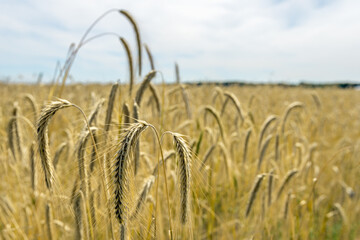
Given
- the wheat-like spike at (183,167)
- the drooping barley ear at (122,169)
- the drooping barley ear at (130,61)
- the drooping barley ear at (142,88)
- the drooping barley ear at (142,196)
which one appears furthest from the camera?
the drooping barley ear at (130,61)

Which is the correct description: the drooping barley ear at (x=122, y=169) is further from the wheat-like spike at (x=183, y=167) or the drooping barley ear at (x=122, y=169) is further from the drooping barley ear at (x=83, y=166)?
the drooping barley ear at (x=83, y=166)

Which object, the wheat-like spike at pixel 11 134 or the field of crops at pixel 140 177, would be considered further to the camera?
the wheat-like spike at pixel 11 134

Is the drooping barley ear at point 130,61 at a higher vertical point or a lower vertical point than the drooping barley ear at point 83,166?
higher

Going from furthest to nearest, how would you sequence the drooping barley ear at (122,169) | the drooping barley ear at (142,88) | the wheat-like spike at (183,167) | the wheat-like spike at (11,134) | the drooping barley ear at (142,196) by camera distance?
the wheat-like spike at (11,134) < the drooping barley ear at (142,88) < the drooping barley ear at (142,196) < the wheat-like spike at (183,167) < the drooping barley ear at (122,169)

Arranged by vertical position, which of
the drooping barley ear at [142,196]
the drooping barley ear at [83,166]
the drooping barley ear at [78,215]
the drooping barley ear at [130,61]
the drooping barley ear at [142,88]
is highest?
the drooping barley ear at [130,61]

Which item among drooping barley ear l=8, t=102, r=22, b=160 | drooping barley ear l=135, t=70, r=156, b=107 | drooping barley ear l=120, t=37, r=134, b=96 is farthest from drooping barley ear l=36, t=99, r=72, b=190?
drooping barley ear l=8, t=102, r=22, b=160

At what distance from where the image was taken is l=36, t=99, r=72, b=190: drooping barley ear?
790 mm

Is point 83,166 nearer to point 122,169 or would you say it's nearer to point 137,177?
point 122,169

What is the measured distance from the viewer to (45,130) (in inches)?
32.7

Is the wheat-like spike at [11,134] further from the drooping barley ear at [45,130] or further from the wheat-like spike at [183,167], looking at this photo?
the wheat-like spike at [183,167]

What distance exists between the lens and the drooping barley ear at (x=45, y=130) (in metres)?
0.79

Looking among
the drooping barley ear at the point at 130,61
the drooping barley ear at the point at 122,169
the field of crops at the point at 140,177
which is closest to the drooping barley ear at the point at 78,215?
the field of crops at the point at 140,177

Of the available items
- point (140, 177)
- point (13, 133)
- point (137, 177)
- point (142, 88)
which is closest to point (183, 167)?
point (142, 88)

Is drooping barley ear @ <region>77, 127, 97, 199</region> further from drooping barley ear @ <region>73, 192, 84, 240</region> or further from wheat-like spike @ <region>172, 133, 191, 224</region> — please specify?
wheat-like spike @ <region>172, 133, 191, 224</region>
